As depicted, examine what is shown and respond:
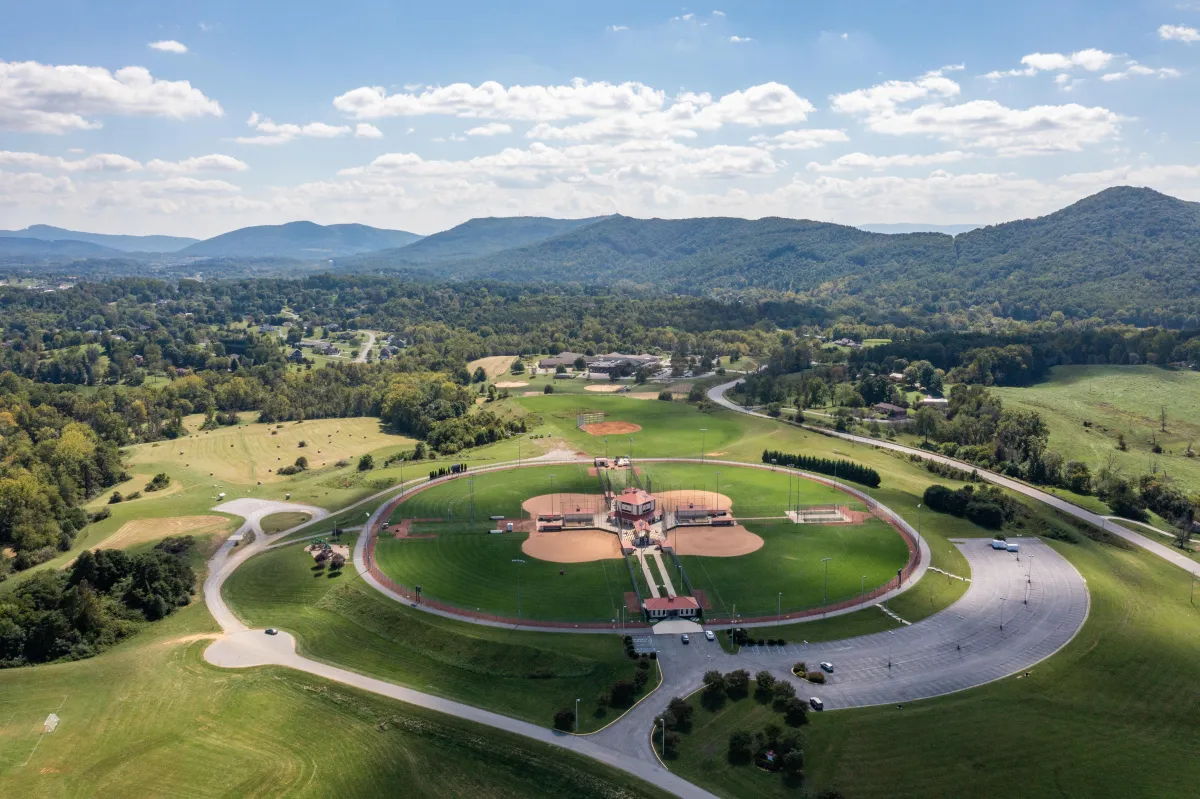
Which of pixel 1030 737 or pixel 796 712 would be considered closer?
pixel 1030 737

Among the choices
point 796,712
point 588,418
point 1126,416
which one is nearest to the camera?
point 796,712

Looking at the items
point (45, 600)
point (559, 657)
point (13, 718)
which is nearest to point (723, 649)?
point (559, 657)

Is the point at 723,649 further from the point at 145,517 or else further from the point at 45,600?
the point at 145,517

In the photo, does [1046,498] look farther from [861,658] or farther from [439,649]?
[439,649]

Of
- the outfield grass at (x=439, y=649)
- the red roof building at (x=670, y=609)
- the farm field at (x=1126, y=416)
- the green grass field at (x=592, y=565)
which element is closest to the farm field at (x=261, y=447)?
the green grass field at (x=592, y=565)

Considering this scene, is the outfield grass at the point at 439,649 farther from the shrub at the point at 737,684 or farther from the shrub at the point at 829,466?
the shrub at the point at 829,466

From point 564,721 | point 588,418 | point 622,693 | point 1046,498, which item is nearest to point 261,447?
point 588,418

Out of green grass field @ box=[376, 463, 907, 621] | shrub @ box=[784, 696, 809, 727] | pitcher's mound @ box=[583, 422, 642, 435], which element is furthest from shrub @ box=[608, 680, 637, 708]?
pitcher's mound @ box=[583, 422, 642, 435]

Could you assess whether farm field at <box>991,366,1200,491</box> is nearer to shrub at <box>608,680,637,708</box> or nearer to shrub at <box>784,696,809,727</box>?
shrub at <box>784,696,809,727</box>
